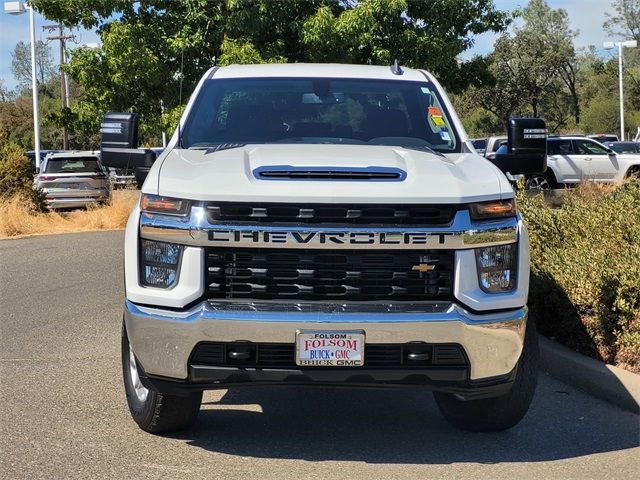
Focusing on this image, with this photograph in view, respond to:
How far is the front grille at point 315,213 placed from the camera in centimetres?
433

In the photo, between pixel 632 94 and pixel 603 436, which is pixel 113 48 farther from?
pixel 632 94

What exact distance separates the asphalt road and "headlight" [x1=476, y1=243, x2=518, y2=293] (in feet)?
3.15

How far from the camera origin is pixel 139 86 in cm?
1958

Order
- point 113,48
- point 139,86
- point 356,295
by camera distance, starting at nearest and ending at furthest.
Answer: point 356,295 → point 113,48 → point 139,86

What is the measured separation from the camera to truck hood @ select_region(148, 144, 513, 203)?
4.36 meters

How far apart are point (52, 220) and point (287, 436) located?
47.8 ft

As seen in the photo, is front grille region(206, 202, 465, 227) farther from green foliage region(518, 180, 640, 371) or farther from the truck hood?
green foliage region(518, 180, 640, 371)

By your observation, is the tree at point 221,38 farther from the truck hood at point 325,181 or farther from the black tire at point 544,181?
the truck hood at point 325,181

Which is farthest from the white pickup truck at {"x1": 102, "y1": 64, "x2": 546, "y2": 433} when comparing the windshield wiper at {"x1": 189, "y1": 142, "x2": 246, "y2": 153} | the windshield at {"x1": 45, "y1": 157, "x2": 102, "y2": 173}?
the windshield at {"x1": 45, "y1": 157, "x2": 102, "y2": 173}

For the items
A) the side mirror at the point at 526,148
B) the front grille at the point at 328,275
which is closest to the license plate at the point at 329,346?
the front grille at the point at 328,275

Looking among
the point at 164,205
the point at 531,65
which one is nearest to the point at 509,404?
the point at 164,205

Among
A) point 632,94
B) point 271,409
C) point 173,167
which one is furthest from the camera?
point 632,94

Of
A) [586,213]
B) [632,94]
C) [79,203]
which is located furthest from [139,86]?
[632,94]

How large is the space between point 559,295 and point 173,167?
349cm
